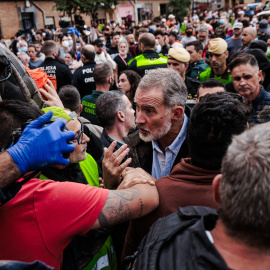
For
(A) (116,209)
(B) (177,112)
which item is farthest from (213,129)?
(B) (177,112)

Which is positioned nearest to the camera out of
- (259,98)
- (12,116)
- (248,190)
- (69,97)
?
(248,190)

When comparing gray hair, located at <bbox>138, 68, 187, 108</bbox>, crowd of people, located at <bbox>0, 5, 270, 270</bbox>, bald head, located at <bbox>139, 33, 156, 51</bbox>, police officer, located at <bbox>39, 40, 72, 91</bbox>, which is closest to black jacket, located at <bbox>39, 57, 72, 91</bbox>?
police officer, located at <bbox>39, 40, 72, 91</bbox>

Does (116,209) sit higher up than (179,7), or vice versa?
(179,7)

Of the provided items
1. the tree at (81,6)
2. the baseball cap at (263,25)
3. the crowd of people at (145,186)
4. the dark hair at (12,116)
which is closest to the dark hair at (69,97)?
the crowd of people at (145,186)

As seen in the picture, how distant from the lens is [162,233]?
106 cm

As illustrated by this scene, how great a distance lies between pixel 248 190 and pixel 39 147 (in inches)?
37.5

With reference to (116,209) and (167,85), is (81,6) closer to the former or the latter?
(167,85)

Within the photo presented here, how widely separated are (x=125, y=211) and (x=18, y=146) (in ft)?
2.04

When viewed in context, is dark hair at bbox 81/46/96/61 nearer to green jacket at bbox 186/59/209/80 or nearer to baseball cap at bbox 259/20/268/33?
green jacket at bbox 186/59/209/80

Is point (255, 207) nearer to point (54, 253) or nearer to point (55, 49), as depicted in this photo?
point (54, 253)

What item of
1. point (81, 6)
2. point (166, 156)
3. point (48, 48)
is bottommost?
point (166, 156)

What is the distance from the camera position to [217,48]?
16.3 feet

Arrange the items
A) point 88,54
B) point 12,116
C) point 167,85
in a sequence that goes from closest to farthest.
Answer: point 12,116
point 167,85
point 88,54

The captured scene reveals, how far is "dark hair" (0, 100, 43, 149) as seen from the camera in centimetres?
160
